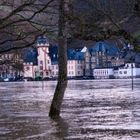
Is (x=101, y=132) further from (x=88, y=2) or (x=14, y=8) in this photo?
(x=88, y=2)

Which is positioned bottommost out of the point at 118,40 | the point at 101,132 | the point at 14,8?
the point at 101,132

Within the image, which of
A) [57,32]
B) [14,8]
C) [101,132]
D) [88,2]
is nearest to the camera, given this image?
[88,2]

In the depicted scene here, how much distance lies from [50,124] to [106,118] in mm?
3787

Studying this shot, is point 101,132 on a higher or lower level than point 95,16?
lower

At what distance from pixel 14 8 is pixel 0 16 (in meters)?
2.30

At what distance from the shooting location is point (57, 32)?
67.0 feet

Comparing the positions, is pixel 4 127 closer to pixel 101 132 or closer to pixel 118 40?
pixel 101 132

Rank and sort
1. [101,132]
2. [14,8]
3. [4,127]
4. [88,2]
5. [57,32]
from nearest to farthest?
[88,2] < [14,8] < [57,32] < [101,132] < [4,127]

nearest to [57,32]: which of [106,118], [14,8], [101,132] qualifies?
[14,8]

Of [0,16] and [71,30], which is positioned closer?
[71,30]

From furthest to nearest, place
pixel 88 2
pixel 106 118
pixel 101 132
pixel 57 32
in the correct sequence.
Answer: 1. pixel 106 118
2. pixel 101 132
3. pixel 57 32
4. pixel 88 2

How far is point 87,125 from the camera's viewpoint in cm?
2561

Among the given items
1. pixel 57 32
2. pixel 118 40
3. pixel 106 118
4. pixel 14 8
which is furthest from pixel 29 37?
pixel 106 118

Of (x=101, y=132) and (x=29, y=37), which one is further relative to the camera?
(x=101, y=132)
